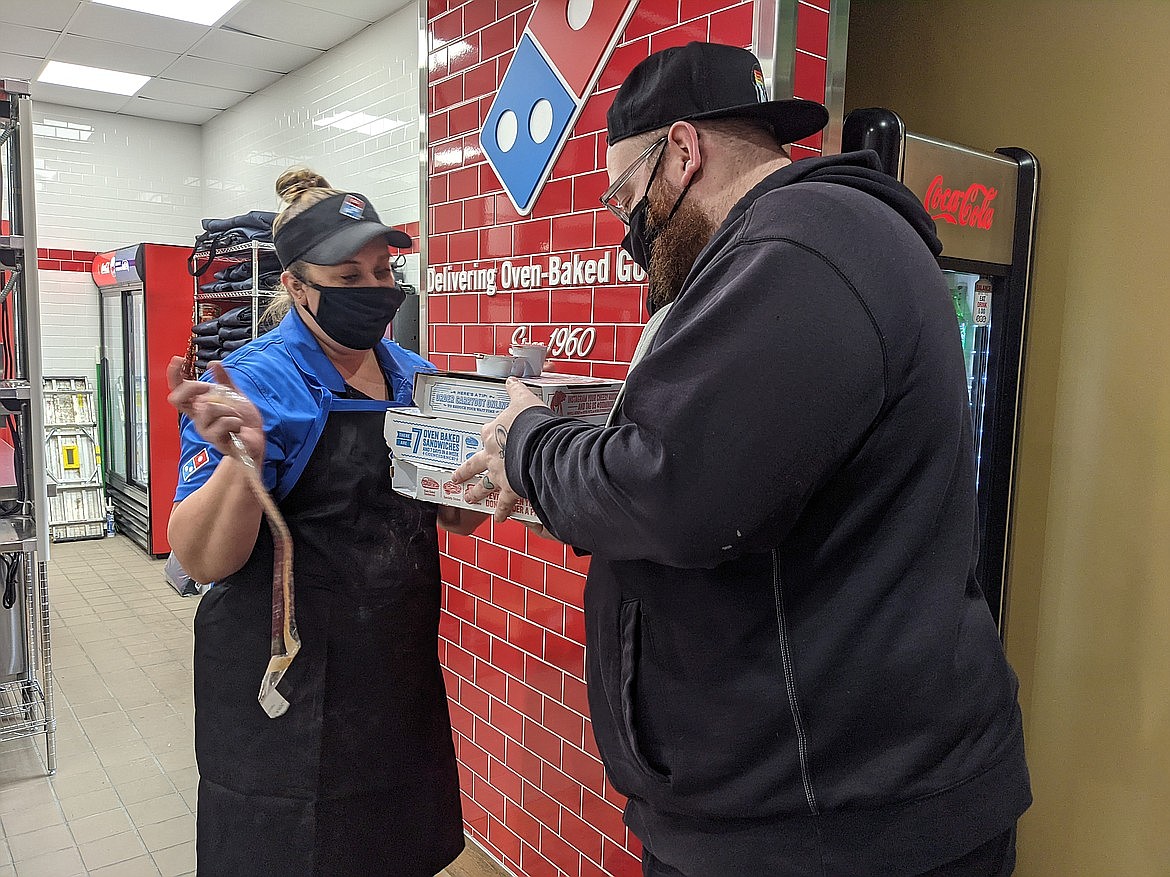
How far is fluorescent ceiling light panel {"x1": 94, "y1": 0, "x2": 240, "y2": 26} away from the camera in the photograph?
215 inches

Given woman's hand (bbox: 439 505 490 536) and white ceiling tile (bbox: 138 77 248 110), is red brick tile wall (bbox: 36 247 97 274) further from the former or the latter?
woman's hand (bbox: 439 505 490 536)

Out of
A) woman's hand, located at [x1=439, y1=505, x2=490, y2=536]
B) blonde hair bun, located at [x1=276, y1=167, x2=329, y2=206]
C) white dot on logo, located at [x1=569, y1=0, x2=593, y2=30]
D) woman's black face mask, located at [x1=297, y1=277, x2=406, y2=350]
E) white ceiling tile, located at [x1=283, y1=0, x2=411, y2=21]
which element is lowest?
woman's hand, located at [x1=439, y1=505, x2=490, y2=536]

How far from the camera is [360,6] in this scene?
5.37m

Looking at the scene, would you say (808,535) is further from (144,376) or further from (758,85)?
(144,376)

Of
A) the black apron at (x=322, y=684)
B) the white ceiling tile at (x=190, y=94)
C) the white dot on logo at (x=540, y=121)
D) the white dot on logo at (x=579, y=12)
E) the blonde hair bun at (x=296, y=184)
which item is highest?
the white ceiling tile at (x=190, y=94)

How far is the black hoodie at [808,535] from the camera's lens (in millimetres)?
1010

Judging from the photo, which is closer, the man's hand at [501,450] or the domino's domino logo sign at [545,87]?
the man's hand at [501,450]

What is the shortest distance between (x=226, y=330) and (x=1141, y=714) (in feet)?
17.0

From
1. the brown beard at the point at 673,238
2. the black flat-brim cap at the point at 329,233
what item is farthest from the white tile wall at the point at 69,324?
the brown beard at the point at 673,238

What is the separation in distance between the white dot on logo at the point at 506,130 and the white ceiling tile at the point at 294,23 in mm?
3426

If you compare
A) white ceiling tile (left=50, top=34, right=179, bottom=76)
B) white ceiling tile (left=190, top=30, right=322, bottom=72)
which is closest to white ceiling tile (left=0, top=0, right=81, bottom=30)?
white ceiling tile (left=50, top=34, right=179, bottom=76)

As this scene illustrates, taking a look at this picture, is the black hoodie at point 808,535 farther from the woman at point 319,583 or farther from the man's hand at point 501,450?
the woman at point 319,583

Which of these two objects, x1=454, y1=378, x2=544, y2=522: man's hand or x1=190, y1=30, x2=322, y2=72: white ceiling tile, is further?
x1=190, y1=30, x2=322, y2=72: white ceiling tile

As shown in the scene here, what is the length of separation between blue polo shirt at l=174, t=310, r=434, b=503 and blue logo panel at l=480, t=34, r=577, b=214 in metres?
1.07
